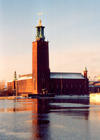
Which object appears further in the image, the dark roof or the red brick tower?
the dark roof

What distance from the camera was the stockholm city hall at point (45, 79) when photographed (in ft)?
374

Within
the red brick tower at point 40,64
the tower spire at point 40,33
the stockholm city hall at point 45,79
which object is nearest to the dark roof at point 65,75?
the stockholm city hall at point 45,79

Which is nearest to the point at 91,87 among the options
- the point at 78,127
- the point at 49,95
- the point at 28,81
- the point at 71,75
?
the point at 71,75

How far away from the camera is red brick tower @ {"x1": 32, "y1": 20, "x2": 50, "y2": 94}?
113787 mm

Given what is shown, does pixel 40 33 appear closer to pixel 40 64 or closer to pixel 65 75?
pixel 40 64

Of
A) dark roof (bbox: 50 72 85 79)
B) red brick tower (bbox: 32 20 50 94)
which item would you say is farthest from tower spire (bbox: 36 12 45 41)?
dark roof (bbox: 50 72 85 79)

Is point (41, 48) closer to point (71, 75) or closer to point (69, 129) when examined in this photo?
point (71, 75)

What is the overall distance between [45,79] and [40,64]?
629 cm

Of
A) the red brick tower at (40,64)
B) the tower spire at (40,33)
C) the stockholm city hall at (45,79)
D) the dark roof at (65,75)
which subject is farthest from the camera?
the dark roof at (65,75)

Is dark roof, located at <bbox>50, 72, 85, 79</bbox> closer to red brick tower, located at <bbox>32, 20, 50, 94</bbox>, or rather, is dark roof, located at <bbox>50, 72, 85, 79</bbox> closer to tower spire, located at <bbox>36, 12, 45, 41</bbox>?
red brick tower, located at <bbox>32, 20, 50, 94</bbox>

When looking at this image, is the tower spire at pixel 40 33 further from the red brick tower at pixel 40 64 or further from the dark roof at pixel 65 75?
the dark roof at pixel 65 75

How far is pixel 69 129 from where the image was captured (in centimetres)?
1914

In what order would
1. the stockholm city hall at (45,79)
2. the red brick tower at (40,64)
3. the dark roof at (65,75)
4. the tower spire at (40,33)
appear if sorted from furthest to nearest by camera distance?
the dark roof at (65,75), the tower spire at (40,33), the stockholm city hall at (45,79), the red brick tower at (40,64)

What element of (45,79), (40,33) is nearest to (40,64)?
(45,79)
